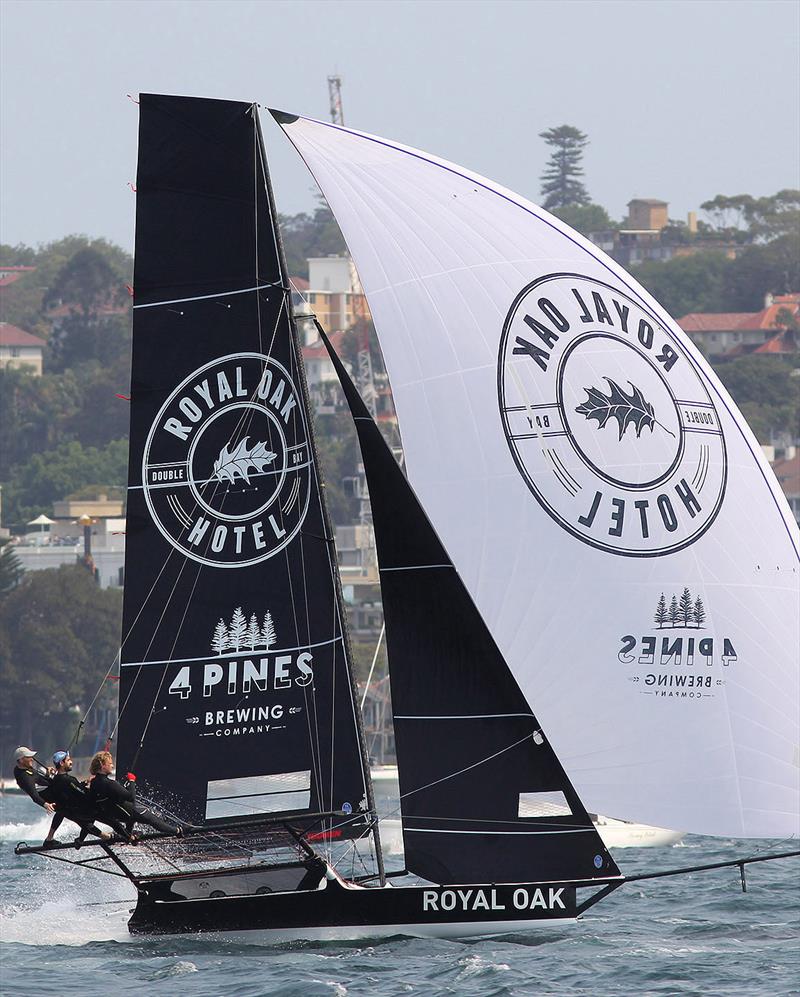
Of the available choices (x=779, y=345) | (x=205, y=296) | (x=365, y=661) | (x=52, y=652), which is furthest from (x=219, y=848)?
(x=779, y=345)

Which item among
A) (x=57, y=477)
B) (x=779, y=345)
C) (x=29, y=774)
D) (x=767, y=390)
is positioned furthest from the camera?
(x=779, y=345)

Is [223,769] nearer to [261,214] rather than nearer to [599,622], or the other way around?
[599,622]

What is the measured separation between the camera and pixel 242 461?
598 inches

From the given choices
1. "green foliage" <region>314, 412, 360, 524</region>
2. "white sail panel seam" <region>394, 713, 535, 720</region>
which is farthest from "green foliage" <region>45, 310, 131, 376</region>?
"white sail panel seam" <region>394, 713, 535, 720</region>

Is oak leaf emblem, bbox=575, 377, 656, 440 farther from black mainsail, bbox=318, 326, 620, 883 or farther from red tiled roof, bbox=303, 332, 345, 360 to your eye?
red tiled roof, bbox=303, 332, 345, 360

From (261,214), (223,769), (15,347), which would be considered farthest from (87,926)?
(15,347)

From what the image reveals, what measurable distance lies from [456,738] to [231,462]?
2444 millimetres

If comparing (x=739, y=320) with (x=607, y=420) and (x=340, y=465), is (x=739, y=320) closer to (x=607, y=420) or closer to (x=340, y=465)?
(x=340, y=465)

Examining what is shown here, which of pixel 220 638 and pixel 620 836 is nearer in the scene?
pixel 220 638

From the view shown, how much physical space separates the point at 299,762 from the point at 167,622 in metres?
1.31

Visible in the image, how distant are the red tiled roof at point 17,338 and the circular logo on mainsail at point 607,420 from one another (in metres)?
112

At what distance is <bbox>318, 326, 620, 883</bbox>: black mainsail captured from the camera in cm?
1441

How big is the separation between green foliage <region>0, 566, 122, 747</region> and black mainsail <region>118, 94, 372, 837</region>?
4975 centimetres

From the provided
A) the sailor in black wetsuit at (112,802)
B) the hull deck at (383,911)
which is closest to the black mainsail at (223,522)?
the sailor in black wetsuit at (112,802)
